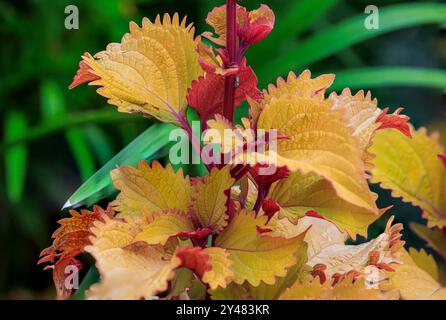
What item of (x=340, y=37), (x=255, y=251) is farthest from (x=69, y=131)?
(x=255, y=251)

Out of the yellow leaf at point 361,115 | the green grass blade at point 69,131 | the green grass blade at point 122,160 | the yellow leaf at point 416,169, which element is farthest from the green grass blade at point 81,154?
the yellow leaf at point 361,115

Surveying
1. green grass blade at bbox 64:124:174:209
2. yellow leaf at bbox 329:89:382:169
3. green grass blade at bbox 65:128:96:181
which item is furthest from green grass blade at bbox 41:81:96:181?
yellow leaf at bbox 329:89:382:169

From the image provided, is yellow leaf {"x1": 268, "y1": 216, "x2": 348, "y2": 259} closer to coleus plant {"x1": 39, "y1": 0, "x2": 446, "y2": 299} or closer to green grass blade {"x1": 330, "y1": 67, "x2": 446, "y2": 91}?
coleus plant {"x1": 39, "y1": 0, "x2": 446, "y2": 299}

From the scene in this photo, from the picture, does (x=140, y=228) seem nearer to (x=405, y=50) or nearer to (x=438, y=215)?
(x=438, y=215)

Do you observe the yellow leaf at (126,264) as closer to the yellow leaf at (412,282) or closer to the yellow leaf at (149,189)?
the yellow leaf at (149,189)

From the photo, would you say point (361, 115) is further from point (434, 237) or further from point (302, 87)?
point (434, 237)
